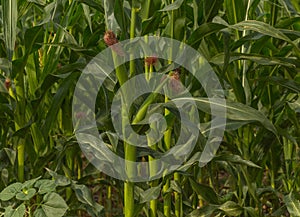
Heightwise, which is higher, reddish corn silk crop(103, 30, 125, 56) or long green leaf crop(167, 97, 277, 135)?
reddish corn silk crop(103, 30, 125, 56)

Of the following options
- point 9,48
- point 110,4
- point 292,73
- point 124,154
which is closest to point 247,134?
point 292,73

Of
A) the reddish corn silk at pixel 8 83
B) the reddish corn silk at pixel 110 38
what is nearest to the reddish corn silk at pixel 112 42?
the reddish corn silk at pixel 110 38

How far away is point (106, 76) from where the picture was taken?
5.24 ft

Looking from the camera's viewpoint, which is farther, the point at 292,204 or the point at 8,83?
the point at 292,204

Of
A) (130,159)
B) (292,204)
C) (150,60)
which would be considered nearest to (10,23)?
(150,60)

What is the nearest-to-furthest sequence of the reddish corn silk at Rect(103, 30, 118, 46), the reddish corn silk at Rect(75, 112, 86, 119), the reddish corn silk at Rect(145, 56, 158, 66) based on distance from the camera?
the reddish corn silk at Rect(103, 30, 118, 46) → the reddish corn silk at Rect(145, 56, 158, 66) → the reddish corn silk at Rect(75, 112, 86, 119)

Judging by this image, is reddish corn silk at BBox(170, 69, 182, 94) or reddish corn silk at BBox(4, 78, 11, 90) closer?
reddish corn silk at BBox(170, 69, 182, 94)

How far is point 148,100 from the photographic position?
1.54 meters

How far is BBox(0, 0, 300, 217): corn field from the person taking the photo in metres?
1.51

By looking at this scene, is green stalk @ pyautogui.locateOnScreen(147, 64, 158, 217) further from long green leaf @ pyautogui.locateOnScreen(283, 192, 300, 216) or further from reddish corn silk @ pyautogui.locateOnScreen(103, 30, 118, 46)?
long green leaf @ pyautogui.locateOnScreen(283, 192, 300, 216)

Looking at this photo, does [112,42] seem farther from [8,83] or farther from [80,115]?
[80,115]

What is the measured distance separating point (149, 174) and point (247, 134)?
1.16 ft

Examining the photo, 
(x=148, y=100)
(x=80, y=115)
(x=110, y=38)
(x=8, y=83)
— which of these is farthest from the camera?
(x=80, y=115)

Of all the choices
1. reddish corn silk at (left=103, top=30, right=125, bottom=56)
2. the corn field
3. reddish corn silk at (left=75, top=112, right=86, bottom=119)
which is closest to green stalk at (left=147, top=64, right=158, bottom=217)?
the corn field
